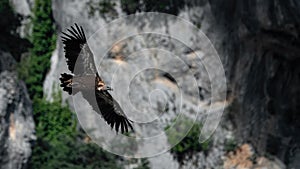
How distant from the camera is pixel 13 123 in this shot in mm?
15266

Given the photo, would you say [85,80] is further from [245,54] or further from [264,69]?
[264,69]

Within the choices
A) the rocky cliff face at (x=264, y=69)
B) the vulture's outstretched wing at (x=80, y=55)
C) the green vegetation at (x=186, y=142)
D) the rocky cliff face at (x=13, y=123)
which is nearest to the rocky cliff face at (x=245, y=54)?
the rocky cliff face at (x=264, y=69)

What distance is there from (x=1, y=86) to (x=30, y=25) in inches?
163

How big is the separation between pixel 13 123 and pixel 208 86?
14.7ft

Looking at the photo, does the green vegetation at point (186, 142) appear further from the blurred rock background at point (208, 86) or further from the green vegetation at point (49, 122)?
the green vegetation at point (49, 122)

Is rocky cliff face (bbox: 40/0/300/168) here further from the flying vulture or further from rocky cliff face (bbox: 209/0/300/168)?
the flying vulture

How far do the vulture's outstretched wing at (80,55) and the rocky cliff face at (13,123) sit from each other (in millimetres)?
5424

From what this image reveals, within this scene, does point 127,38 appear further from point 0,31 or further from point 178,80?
point 0,31

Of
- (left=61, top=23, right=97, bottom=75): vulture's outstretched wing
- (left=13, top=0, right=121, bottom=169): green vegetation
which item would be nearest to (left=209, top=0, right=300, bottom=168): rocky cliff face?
(left=13, top=0, right=121, bottom=169): green vegetation

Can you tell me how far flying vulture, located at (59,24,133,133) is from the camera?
9.55 m

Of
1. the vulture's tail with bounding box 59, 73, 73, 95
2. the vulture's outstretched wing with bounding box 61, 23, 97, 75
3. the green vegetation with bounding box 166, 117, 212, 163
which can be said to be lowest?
the green vegetation with bounding box 166, 117, 212, 163

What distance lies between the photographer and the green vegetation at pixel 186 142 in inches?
643

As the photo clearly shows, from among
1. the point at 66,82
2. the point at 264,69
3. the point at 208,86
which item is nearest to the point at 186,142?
the point at 208,86

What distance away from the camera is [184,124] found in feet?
54.1
